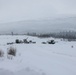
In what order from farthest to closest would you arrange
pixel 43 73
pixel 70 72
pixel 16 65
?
pixel 16 65, pixel 70 72, pixel 43 73

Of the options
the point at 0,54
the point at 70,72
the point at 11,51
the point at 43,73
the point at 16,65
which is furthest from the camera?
the point at 11,51

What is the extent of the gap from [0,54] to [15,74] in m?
3.91

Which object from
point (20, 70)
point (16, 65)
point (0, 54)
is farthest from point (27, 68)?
point (0, 54)

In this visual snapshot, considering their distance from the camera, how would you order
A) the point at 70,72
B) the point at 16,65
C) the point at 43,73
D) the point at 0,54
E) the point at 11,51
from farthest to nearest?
1. the point at 11,51
2. the point at 0,54
3. the point at 16,65
4. the point at 70,72
5. the point at 43,73

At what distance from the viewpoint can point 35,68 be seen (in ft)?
23.4

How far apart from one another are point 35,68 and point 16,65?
3.08 ft

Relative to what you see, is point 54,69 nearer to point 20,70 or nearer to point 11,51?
point 20,70

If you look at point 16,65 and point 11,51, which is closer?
point 16,65

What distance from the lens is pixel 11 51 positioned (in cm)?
1222

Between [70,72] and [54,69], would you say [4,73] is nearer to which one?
[54,69]

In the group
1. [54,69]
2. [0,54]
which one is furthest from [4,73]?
[0,54]

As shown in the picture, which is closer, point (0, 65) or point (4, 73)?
point (4, 73)

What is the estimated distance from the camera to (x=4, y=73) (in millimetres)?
7090

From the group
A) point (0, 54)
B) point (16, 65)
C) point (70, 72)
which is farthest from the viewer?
point (0, 54)
